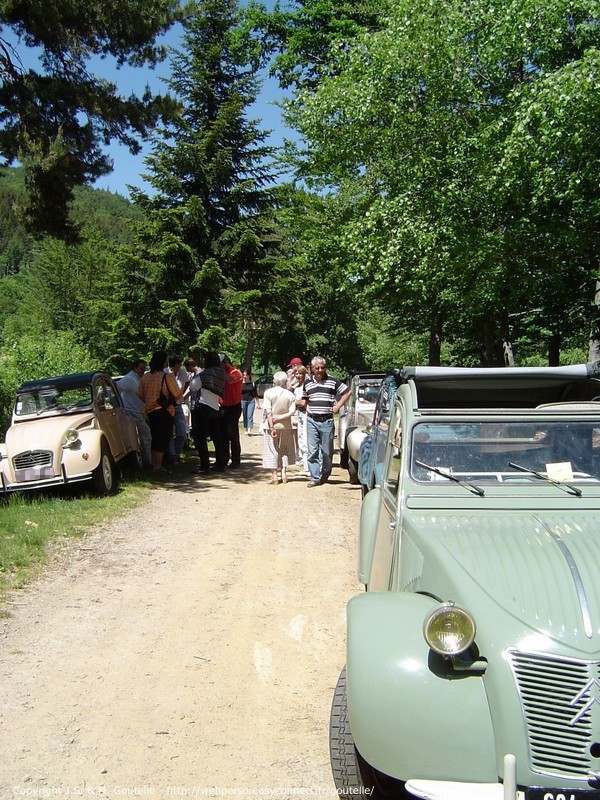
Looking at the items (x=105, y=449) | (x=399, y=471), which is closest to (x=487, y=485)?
(x=399, y=471)

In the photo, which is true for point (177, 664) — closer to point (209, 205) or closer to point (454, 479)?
point (454, 479)

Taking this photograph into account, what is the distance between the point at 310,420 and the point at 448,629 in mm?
8728

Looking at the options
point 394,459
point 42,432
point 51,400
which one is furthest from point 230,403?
point 394,459

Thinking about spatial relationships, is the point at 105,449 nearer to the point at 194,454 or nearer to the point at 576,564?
the point at 194,454

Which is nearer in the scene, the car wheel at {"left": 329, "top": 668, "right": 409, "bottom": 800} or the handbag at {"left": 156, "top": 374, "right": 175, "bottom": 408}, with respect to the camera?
the car wheel at {"left": 329, "top": 668, "right": 409, "bottom": 800}

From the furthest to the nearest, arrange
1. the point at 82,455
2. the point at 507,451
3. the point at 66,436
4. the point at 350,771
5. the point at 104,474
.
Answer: the point at 104,474 → the point at 66,436 → the point at 82,455 → the point at 507,451 → the point at 350,771

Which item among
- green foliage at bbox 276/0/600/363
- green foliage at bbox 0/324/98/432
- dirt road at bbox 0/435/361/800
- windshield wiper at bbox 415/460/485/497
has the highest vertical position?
green foliage at bbox 276/0/600/363

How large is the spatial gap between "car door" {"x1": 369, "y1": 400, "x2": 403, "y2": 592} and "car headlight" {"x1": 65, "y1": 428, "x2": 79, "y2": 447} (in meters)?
6.65

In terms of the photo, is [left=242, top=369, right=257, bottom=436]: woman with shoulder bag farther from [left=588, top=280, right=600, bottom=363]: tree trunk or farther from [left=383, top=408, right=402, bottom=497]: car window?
[left=383, top=408, right=402, bottom=497]: car window

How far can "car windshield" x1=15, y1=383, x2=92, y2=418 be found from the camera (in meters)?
11.5

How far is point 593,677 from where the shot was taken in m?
2.79

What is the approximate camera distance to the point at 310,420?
38.2ft

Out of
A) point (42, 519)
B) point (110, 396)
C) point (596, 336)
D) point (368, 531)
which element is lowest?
point (42, 519)

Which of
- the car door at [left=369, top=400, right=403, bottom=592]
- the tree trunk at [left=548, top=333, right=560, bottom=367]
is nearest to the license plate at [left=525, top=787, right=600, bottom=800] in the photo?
the car door at [left=369, top=400, right=403, bottom=592]
